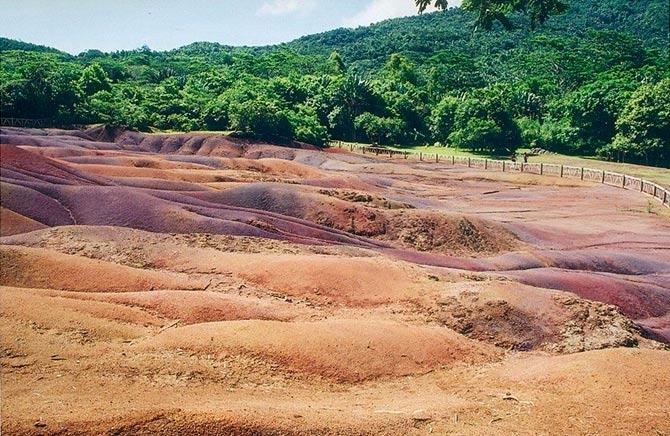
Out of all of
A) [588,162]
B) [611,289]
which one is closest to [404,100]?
[588,162]

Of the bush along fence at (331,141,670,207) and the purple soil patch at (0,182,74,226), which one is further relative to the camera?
the bush along fence at (331,141,670,207)

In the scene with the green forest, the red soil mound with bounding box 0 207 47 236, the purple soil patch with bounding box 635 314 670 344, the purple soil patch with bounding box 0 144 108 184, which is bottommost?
the purple soil patch with bounding box 635 314 670 344

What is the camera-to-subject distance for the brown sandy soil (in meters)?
8.66

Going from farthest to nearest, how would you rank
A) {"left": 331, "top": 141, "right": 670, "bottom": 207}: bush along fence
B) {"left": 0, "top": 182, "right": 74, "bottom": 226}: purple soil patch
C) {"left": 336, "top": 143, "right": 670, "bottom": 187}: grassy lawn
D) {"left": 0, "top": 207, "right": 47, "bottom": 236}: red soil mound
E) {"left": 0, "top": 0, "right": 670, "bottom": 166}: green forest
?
{"left": 0, "top": 0, "right": 670, "bottom": 166}: green forest < {"left": 336, "top": 143, "right": 670, "bottom": 187}: grassy lawn < {"left": 331, "top": 141, "right": 670, "bottom": 207}: bush along fence < {"left": 0, "top": 182, "right": 74, "bottom": 226}: purple soil patch < {"left": 0, "top": 207, "right": 47, "bottom": 236}: red soil mound

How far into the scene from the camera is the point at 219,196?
84.9ft

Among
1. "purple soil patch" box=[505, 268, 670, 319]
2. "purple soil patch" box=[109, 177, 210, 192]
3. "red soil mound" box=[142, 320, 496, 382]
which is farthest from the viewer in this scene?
"purple soil patch" box=[109, 177, 210, 192]

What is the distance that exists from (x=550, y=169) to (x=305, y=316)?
40.3 meters

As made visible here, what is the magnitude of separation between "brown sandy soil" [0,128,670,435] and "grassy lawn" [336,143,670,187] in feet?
79.7

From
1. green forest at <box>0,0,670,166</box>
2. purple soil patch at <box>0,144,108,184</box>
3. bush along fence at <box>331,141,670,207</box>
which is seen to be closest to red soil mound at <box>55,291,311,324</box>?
purple soil patch at <box>0,144,108,184</box>

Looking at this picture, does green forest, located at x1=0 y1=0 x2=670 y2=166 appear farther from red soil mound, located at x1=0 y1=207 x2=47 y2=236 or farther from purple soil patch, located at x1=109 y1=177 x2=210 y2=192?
red soil mound, located at x1=0 y1=207 x2=47 y2=236

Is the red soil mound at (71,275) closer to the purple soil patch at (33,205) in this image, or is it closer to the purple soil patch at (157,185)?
the purple soil patch at (33,205)

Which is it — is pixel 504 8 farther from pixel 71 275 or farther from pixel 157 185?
pixel 157 185

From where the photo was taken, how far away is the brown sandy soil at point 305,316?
28.4 ft

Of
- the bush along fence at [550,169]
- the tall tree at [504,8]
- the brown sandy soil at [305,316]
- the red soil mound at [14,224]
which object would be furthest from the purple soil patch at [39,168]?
the bush along fence at [550,169]
